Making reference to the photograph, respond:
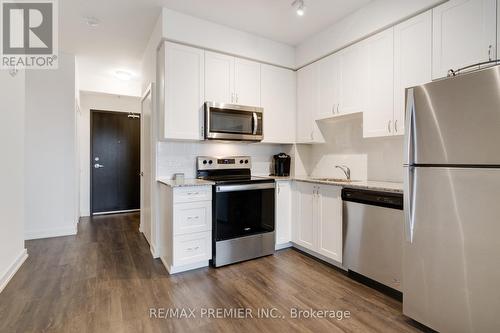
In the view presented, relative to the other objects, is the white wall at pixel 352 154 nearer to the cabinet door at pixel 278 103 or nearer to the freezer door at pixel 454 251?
the cabinet door at pixel 278 103

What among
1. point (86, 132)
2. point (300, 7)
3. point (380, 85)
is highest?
point (300, 7)

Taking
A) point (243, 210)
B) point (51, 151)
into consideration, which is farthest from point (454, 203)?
point (51, 151)

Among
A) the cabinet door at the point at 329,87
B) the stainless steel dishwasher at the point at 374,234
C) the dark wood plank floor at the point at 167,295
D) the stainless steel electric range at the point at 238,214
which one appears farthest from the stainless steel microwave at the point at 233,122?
the dark wood plank floor at the point at 167,295

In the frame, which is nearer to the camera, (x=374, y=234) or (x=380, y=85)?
(x=374, y=234)

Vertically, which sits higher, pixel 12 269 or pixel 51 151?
pixel 51 151

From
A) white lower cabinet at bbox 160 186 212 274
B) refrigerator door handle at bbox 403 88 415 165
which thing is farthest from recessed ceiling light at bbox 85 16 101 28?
refrigerator door handle at bbox 403 88 415 165

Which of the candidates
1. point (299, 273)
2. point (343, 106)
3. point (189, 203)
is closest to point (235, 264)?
point (299, 273)

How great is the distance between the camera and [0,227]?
2332mm

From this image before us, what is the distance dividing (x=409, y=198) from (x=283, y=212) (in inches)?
66.1

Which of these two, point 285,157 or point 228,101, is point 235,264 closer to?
point 285,157

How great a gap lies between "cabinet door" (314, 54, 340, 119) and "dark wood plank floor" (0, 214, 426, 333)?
183 centimetres

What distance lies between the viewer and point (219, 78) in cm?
305

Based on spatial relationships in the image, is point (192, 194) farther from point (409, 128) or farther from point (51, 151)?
point (51, 151)

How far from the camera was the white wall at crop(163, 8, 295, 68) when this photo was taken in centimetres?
271
